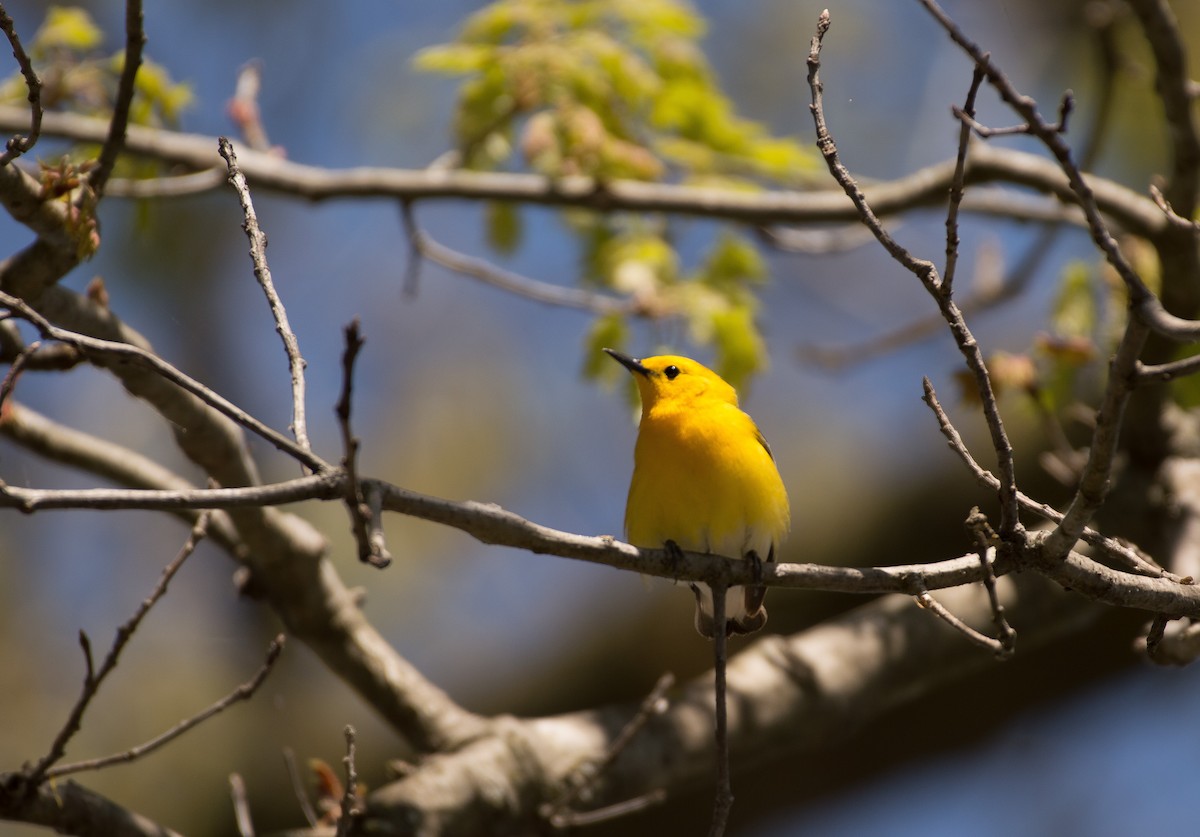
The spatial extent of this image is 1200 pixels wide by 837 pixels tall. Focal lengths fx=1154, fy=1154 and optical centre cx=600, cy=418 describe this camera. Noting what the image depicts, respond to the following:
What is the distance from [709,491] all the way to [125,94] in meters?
2.37

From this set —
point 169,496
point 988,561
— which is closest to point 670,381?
point 988,561

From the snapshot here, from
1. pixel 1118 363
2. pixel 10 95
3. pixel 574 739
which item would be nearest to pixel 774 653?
pixel 574 739

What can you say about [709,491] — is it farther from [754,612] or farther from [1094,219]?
[1094,219]

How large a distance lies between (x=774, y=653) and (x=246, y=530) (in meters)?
2.17

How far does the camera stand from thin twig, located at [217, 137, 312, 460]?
2207mm

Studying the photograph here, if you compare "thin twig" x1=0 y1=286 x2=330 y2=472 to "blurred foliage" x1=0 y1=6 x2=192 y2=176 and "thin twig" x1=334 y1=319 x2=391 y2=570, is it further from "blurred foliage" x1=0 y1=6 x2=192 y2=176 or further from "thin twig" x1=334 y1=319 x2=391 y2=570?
"blurred foliage" x1=0 y1=6 x2=192 y2=176

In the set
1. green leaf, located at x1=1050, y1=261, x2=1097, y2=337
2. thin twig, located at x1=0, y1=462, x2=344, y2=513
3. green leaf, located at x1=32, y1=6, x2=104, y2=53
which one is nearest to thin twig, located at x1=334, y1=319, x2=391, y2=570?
thin twig, located at x1=0, y1=462, x2=344, y2=513

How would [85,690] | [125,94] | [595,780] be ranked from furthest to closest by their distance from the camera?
[595,780] < [125,94] < [85,690]

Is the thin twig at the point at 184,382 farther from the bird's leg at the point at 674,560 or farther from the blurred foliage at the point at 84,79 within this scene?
the blurred foliage at the point at 84,79

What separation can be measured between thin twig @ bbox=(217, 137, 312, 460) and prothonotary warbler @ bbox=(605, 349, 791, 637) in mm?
2221

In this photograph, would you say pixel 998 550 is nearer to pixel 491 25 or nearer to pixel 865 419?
pixel 491 25

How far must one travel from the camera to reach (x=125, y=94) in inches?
138

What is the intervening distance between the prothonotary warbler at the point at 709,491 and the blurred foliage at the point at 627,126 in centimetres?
44

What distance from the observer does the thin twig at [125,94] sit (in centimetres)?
334
